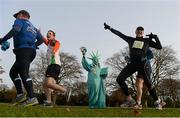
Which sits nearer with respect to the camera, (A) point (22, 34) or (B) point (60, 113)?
(B) point (60, 113)

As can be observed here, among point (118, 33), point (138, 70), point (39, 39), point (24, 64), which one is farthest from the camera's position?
point (118, 33)

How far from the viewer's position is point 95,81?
19.0 m

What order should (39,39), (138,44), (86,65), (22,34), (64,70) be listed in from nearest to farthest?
1. (22,34)
2. (39,39)
3. (138,44)
4. (86,65)
5. (64,70)

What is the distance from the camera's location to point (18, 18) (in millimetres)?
8336

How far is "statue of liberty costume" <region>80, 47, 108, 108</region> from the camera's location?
1856cm

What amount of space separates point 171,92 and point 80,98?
12398 mm

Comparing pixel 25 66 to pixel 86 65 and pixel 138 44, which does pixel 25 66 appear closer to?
pixel 138 44

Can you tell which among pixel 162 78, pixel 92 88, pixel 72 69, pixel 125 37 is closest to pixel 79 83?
pixel 72 69

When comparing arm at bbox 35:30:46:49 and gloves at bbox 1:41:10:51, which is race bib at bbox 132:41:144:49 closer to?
arm at bbox 35:30:46:49

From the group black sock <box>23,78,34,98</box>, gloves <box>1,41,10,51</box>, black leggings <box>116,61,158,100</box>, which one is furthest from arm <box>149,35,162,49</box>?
gloves <box>1,41,10,51</box>

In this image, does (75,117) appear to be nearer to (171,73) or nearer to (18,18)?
(18,18)

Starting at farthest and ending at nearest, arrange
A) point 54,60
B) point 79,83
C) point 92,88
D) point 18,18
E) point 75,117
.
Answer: point 79,83
point 92,88
point 54,60
point 18,18
point 75,117

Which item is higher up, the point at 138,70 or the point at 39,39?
the point at 39,39

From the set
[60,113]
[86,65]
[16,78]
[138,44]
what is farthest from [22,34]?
[86,65]
